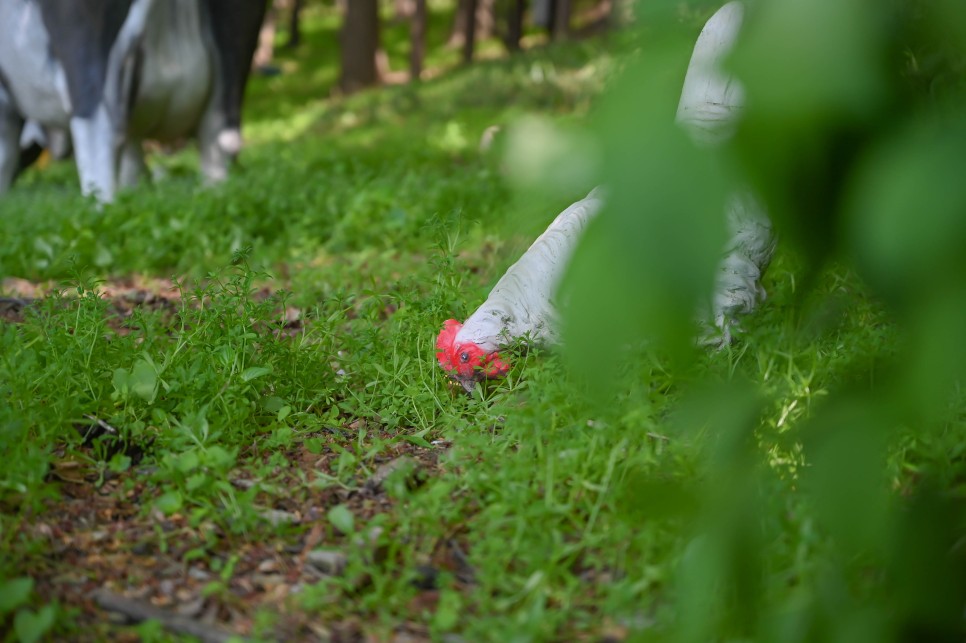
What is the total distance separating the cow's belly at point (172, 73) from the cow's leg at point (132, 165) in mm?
167

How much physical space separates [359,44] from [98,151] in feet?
31.1

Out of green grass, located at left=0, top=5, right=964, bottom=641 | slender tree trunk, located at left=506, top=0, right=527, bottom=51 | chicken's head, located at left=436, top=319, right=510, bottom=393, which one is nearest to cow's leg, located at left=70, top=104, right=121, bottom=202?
green grass, located at left=0, top=5, right=964, bottom=641

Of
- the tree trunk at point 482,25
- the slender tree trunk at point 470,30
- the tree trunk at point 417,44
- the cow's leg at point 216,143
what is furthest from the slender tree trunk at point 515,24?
the cow's leg at point 216,143

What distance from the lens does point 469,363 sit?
9.39 ft

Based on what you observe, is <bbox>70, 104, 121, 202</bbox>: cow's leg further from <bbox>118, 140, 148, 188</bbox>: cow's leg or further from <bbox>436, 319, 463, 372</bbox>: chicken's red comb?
<bbox>436, 319, 463, 372</bbox>: chicken's red comb

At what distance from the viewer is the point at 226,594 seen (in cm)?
202

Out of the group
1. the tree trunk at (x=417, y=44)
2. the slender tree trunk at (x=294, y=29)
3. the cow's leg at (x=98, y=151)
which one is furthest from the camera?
the slender tree trunk at (x=294, y=29)

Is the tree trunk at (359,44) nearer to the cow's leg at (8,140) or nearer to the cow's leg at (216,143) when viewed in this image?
the cow's leg at (216,143)

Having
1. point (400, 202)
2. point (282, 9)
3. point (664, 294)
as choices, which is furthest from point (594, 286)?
point (282, 9)

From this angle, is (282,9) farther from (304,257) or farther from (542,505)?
(542,505)

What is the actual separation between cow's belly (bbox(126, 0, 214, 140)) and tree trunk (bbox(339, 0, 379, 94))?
8.21m

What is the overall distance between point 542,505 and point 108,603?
87 centimetres

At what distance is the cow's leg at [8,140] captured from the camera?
659cm

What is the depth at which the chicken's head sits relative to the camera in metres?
2.85
